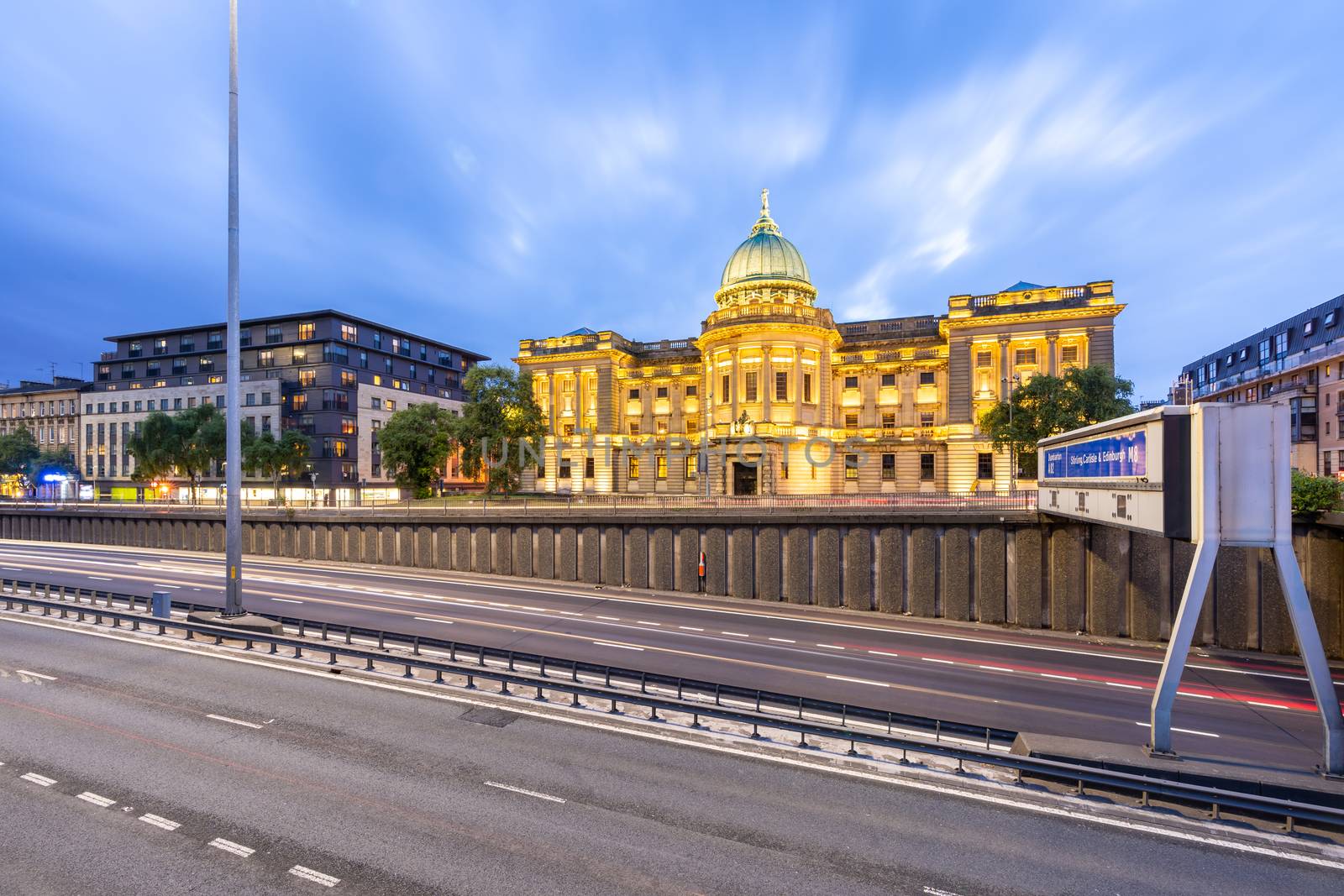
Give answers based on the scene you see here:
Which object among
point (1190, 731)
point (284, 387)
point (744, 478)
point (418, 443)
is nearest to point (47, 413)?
point (284, 387)

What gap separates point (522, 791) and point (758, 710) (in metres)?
5.24

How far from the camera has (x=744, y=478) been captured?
59.3 metres

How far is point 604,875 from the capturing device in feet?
26.9


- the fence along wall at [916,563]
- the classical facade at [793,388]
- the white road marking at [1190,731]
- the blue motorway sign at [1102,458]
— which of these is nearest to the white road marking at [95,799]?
the blue motorway sign at [1102,458]

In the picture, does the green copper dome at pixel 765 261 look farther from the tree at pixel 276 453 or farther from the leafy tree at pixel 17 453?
the leafy tree at pixel 17 453

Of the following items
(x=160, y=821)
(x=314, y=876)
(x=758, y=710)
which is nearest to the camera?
(x=314, y=876)

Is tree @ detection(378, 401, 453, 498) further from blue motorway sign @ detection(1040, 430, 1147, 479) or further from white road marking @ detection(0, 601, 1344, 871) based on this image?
blue motorway sign @ detection(1040, 430, 1147, 479)

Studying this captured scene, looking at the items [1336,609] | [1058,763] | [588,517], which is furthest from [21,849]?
[1336,609]

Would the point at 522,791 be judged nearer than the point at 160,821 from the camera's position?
No

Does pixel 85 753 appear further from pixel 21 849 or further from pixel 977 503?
pixel 977 503

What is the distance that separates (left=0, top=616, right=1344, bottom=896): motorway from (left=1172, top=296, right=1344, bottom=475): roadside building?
53677 millimetres

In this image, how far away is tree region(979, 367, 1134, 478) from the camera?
43688mm

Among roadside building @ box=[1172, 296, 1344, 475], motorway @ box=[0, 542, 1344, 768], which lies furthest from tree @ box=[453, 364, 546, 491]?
roadside building @ box=[1172, 296, 1344, 475]

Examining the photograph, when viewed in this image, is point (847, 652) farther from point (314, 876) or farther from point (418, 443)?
point (418, 443)
